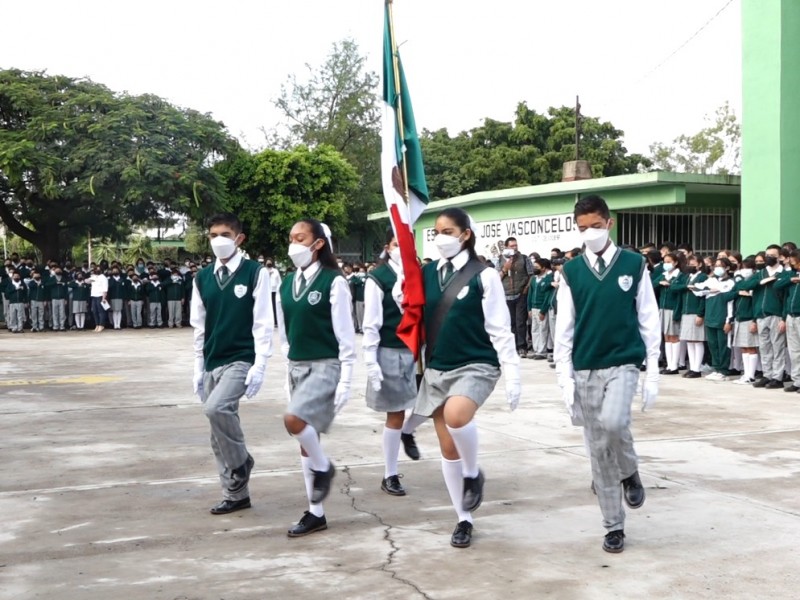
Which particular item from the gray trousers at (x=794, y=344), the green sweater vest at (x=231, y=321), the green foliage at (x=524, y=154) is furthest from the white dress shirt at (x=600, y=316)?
the green foliage at (x=524, y=154)

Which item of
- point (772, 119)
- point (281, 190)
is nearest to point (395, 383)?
point (772, 119)

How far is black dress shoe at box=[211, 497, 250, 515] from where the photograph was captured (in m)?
6.24

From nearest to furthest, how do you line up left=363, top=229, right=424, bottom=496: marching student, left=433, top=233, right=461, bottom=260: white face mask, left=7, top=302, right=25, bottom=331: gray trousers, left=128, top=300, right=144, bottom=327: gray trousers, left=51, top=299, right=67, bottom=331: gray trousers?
left=433, top=233, right=461, bottom=260: white face mask, left=363, top=229, right=424, bottom=496: marching student, left=7, top=302, right=25, bottom=331: gray trousers, left=51, top=299, right=67, bottom=331: gray trousers, left=128, top=300, right=144, bottom=327: gray trousers

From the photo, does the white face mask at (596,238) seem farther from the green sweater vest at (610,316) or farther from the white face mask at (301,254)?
the white face mask at (301,254)

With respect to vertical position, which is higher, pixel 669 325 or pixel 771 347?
pixel 669 325

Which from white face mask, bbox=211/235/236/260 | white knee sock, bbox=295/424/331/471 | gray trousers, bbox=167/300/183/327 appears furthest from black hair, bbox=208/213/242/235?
gray trousers, bbox=167/300/183/327

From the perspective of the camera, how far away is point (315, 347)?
239 inches

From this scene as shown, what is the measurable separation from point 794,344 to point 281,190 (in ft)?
88.1

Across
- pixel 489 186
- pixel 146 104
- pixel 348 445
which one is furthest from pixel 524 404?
pixel 489 186

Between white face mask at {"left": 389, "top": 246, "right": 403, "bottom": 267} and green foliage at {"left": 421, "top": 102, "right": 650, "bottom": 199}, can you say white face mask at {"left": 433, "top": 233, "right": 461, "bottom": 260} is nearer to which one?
white face mask at {"left": 389, "top": 246, "right": 403, "bottom": 267}

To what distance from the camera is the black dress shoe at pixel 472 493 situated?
5520mm

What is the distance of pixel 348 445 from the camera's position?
8.73 metres

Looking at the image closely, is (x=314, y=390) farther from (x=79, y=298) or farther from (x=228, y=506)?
(x=79, y=298)

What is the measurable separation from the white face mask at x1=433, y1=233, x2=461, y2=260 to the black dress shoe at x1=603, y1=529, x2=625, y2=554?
1.82m
